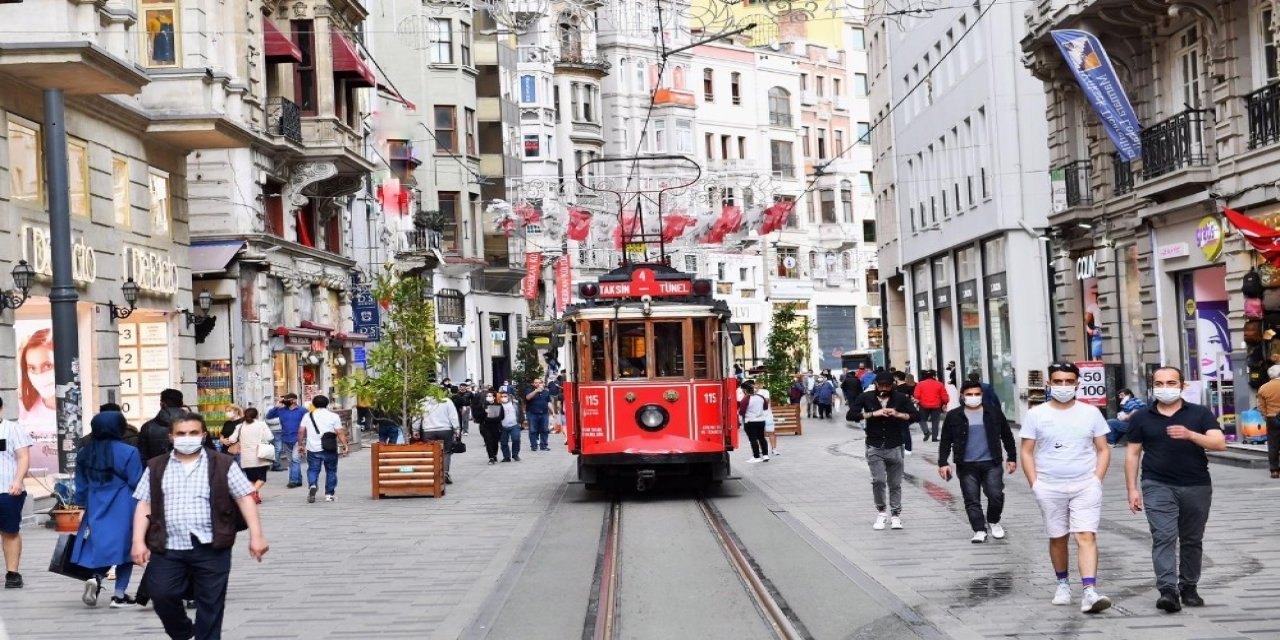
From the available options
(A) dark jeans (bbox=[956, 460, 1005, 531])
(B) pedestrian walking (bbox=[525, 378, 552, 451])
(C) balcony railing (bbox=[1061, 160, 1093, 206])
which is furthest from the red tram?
(B) pedestrian walking (bbox=[525, 378, 552, 451])

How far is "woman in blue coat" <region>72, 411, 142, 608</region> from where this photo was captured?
13336 millimetres

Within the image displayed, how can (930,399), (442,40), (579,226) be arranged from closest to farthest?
(930,399), (579,226), (442,40)

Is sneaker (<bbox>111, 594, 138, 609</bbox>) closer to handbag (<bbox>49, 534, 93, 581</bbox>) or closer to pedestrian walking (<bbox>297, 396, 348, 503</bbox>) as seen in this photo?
handbag (<bbox>49, 534, 93, 581</bbox>)

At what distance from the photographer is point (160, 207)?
31359 millimetres

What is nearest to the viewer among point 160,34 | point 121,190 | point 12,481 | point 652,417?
point 12,481

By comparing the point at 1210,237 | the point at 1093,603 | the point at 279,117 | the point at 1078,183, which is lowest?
the point at 1093,603

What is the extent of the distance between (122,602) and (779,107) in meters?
85.6

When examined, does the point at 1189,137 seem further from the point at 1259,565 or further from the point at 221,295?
the point at 221,295

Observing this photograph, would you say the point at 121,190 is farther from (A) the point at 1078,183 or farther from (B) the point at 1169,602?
(B) the point at 1169,602

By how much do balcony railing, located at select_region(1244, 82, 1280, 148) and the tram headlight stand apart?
9.63 metres

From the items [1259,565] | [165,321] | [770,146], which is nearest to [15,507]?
[1259,565]

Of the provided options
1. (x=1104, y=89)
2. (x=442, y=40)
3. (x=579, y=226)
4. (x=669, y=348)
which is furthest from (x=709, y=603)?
(x=442, y=40)

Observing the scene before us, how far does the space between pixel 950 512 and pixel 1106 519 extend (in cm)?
266

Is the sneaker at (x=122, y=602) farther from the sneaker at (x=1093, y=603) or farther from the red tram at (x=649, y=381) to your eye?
the red tram at (x=649, y=381)
